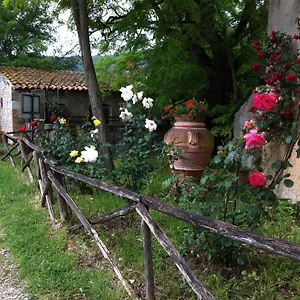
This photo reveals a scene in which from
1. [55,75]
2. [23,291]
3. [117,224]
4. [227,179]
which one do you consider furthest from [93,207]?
[55,75]

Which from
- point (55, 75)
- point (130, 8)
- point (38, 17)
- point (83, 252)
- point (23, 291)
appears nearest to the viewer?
point (23, 291)

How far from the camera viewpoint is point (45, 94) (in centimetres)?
1539

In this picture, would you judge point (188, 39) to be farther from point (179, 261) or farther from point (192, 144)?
point (179, 261)

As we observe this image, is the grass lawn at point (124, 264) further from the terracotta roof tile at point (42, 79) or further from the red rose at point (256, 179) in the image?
the terracotta roof tile at point (42, 79)

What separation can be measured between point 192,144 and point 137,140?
1.46 metres

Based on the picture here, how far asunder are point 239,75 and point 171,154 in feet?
18.9

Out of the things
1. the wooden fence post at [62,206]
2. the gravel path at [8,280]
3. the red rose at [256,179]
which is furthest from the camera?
the wooden fence post at [62,206]

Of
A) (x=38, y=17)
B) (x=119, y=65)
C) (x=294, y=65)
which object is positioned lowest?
(x=294, y=65)

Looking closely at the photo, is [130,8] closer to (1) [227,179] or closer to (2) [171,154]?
(2) [171,154]

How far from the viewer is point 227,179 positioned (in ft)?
8.79

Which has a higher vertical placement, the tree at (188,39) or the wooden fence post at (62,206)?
the tree at (188,39)

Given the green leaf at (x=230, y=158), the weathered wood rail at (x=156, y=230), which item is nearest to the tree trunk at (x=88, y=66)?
the weathered wood rail at (x=156, y=230)

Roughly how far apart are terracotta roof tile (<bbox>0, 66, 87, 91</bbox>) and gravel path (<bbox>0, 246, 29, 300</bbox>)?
473 inches

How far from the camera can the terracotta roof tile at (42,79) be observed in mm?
15219
